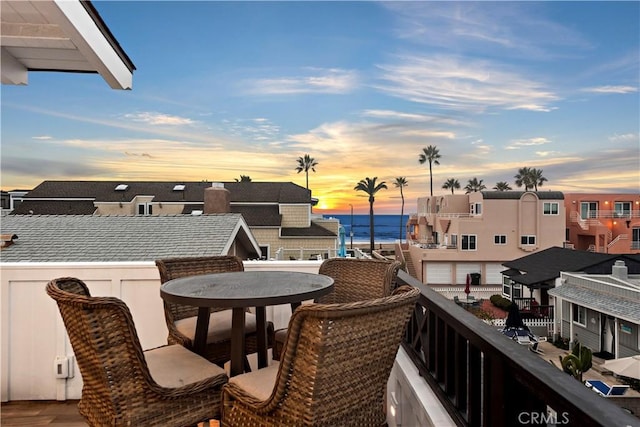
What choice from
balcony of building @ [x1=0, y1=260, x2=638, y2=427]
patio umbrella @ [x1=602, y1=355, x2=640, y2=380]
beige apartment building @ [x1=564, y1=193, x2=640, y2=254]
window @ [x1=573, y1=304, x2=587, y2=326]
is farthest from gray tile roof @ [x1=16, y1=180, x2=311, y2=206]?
beige apartment building @ [x1=564, y1=193, x2=640, y2=254]

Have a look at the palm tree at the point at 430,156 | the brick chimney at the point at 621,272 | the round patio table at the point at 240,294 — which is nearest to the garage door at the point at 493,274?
the palm tree at the point at 430,156

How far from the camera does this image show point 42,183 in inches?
760

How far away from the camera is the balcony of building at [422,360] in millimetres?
933

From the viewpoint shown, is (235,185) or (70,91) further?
(235,185)

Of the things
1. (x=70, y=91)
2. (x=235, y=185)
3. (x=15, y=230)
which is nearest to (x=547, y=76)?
(x=235, y=185)

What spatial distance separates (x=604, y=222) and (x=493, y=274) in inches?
250

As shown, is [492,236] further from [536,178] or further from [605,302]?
[605,302]

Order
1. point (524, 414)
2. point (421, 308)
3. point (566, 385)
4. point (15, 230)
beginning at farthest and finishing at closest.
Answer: point (15, 230)
point (421, 308)
point (524, 414)
point (566, 385)

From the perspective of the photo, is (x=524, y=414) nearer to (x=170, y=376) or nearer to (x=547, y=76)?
(x=170, y=376)

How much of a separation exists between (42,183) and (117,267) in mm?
20592

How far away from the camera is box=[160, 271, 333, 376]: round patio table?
61.6 inches

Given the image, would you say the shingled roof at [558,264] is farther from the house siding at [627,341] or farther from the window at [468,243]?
the window at [468,243]

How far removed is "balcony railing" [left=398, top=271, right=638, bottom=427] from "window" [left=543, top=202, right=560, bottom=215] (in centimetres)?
2353

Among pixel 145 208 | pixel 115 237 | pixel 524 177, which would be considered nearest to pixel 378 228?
pixel 524 177
